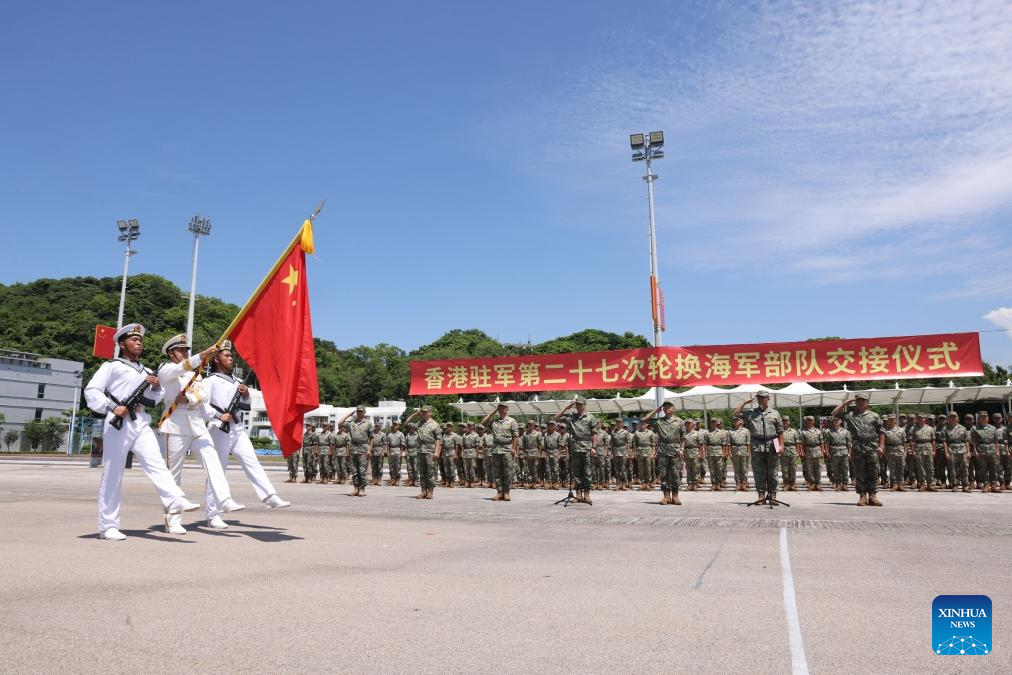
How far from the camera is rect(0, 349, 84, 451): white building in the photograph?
5747cm

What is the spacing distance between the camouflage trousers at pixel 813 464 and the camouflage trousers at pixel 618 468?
189 inches

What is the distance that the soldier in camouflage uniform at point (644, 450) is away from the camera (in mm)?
18828

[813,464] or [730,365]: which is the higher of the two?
[730,365]

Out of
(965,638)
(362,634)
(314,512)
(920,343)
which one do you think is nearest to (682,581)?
(965,638)

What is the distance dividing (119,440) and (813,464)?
15.9m

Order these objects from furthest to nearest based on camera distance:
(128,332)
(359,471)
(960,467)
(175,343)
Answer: (960,467) → (359,471) → (175,343) → (128,332)

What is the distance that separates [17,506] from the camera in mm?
11016

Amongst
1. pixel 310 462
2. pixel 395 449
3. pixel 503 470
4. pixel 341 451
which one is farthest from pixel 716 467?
pixel 310 462

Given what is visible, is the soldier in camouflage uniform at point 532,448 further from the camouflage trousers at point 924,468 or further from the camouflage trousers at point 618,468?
the camouflage trousers at point 924,468

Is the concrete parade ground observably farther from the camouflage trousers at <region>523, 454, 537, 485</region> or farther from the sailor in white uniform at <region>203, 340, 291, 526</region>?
the camouflage trousers at <region>523, 454, 537, 485</region>

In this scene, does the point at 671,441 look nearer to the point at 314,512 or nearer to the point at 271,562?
the point at 314,512

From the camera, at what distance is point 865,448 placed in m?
12.8

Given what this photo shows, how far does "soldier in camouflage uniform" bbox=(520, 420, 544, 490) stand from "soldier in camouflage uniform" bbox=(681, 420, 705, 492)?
398cm

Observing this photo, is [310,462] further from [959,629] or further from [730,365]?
[959,629]
